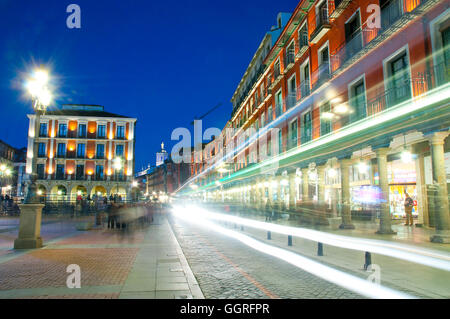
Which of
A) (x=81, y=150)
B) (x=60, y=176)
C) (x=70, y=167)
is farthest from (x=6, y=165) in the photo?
(x=81, y=150)

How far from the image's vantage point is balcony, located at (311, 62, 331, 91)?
63.3ft

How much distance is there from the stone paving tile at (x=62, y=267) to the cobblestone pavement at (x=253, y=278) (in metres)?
1.63

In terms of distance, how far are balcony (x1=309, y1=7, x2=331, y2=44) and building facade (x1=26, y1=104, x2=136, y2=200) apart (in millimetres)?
43308

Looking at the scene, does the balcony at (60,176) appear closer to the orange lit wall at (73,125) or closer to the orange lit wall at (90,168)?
the orange lit wall at (90,168)

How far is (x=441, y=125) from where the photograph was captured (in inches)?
419

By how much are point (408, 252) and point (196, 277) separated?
12.9 ft

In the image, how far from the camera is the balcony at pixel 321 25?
19058mm

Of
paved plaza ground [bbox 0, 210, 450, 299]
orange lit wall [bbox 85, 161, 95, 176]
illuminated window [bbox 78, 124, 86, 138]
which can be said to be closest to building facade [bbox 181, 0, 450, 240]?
paved plaza ground [bbox 0, 210, 450, 299]

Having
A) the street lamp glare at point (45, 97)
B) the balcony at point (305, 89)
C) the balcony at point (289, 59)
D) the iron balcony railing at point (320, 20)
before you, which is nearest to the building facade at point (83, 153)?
the balcony at point (289, 59)

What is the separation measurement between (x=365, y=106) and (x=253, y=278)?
12520 millimetres

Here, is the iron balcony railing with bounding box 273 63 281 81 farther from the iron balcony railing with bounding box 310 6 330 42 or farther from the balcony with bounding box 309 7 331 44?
the iron balcony railing with bounding box 310 6 330 42

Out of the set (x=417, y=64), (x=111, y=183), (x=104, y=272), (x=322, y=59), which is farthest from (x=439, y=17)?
(x=111, y=183)

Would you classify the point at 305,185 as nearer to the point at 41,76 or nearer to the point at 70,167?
the point at 41,76
